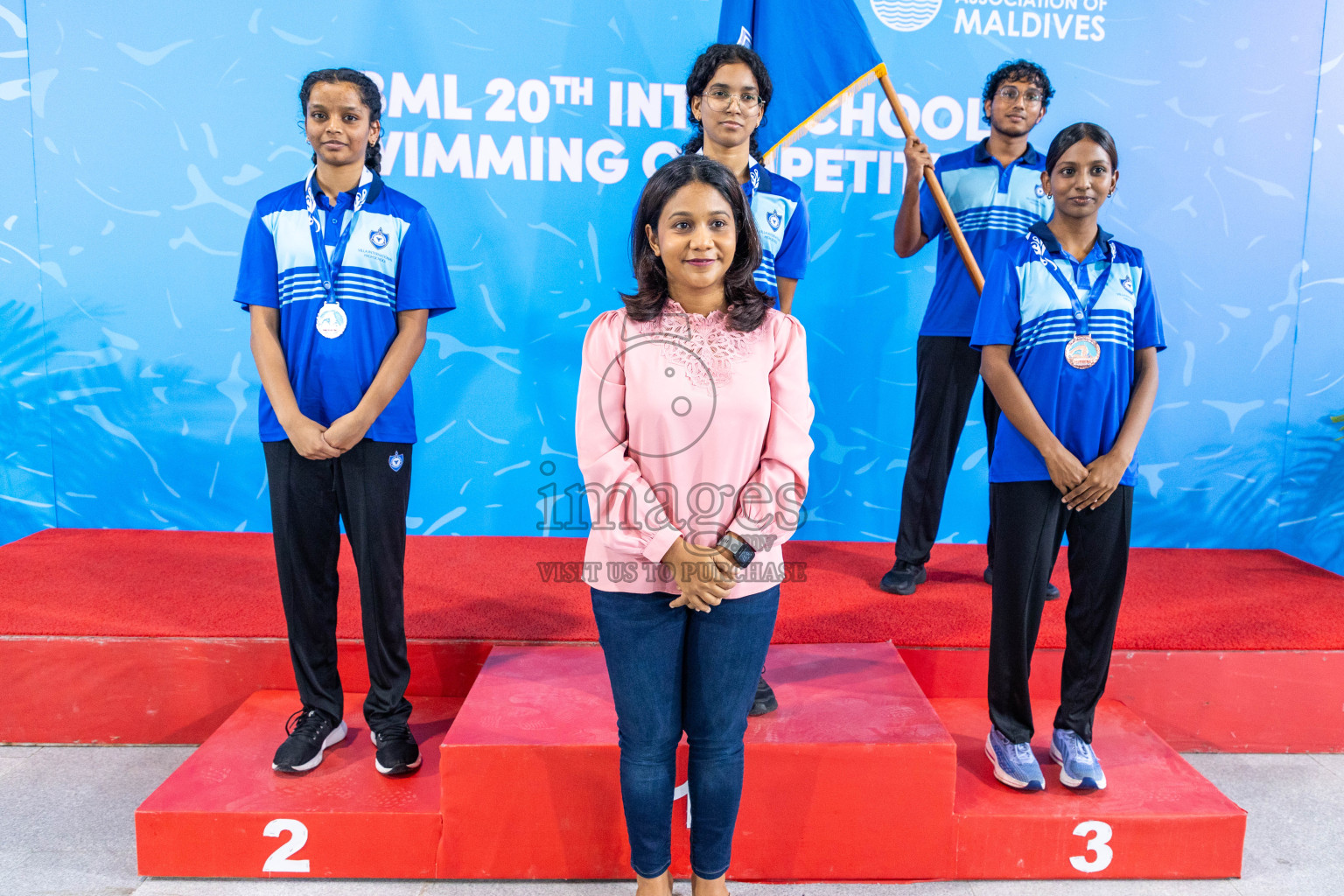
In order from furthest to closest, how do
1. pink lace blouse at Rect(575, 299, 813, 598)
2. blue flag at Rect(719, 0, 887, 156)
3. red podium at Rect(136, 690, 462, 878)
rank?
blue flag at Rect(719, 0, 887, 156), red podium at Rect(136, 690, 462, 878), pink lace blouse at Rect(575, 299, 813, 598)

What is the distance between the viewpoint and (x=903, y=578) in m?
2.98

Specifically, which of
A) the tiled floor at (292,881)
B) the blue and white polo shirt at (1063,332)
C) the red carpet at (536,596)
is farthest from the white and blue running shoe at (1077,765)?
the blue and white polo shirt at (1063,332)

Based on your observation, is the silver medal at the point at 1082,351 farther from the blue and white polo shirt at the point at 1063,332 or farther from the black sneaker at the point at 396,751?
the black sneaker at the point at 396,751

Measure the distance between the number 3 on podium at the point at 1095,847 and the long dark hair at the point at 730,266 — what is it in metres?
1.42

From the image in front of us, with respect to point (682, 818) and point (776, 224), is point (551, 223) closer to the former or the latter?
point (776, 224)

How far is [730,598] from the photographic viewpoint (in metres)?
1.58

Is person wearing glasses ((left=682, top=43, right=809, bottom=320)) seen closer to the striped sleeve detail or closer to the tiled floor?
the striped sleeve detail

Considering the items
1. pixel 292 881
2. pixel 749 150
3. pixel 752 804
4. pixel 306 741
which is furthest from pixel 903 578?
pixel 292 881

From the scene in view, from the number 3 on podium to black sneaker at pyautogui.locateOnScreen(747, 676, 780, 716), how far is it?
0.74 m

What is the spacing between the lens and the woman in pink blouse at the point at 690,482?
154 cm

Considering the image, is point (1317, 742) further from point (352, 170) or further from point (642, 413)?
point (352, 170)

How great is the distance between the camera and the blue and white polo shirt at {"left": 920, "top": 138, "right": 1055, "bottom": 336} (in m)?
2.81

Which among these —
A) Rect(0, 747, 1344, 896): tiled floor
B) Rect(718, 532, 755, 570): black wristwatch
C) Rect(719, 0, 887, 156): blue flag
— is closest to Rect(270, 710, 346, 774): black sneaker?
Rect(0, 747, 1344, 896): tiled floor

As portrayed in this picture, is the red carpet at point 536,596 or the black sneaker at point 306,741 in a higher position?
the red carpet at point 536,596
